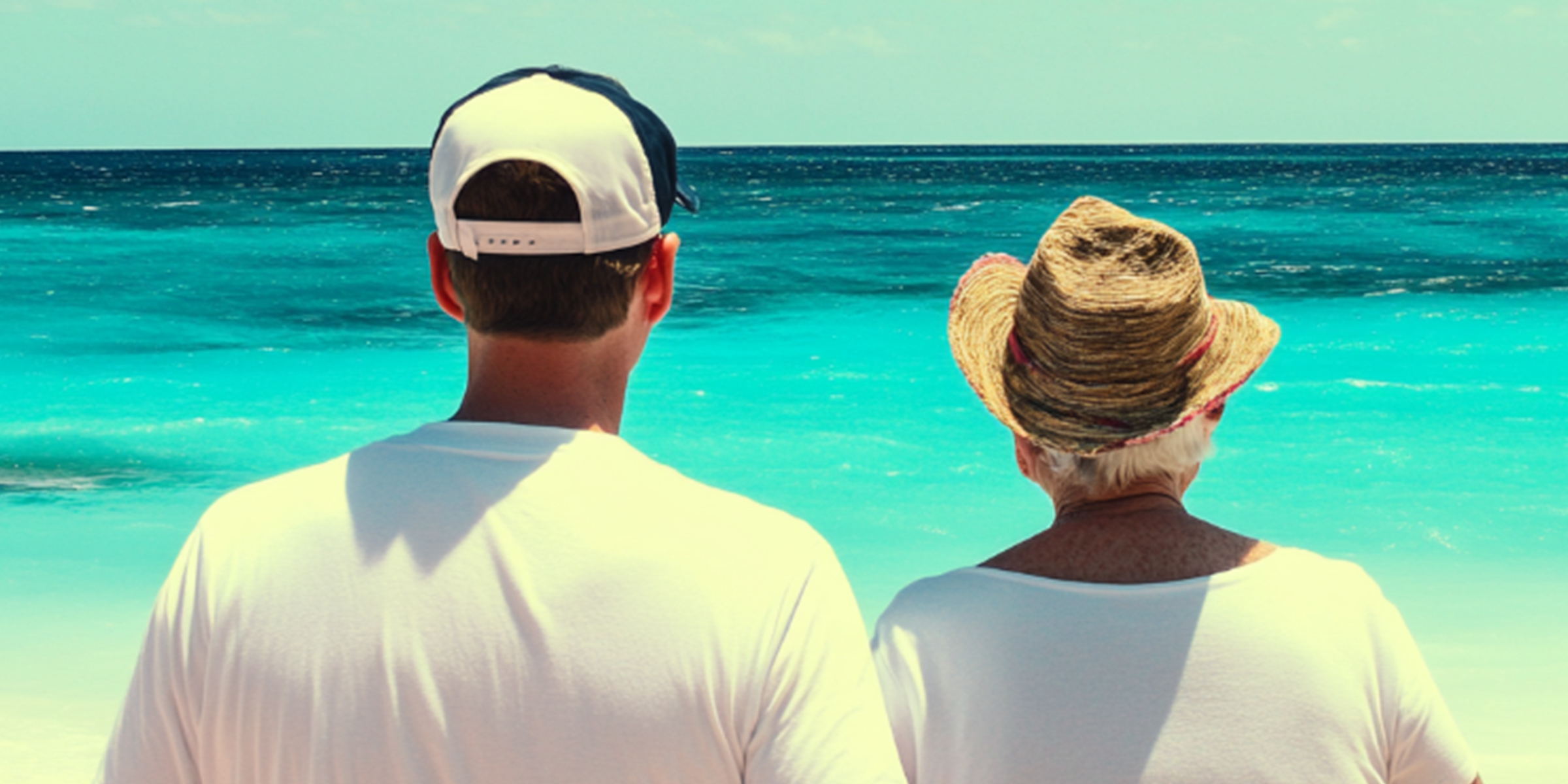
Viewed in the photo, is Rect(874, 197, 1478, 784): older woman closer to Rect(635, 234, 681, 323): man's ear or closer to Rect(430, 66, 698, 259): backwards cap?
Rect(635, 234, 681, 323): man's ear

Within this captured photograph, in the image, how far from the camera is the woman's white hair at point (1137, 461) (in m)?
1.65

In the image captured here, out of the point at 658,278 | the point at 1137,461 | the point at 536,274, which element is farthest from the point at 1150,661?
the point at 536,274

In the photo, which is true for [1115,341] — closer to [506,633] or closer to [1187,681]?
[1187,681]

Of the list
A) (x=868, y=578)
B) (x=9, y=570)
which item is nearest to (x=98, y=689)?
(x=9, y=570)

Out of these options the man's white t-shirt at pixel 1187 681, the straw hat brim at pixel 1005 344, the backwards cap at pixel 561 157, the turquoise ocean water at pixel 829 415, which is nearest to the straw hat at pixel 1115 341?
the straw hat brim at pixel 1005 344

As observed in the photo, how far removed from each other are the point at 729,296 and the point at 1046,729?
18611 mm

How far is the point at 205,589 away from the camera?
3.82 ft

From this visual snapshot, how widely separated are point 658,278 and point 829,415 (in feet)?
34.3

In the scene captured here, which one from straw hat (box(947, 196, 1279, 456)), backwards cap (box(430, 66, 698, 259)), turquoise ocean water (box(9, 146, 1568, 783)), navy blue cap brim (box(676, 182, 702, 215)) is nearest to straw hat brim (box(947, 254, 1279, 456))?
straw hat (box(947, 196, 1279, 456))

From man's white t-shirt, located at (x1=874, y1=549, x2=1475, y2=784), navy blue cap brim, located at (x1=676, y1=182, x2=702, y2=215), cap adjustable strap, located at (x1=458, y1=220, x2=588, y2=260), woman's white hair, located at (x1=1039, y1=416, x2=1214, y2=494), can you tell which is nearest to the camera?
cap adjustable strap, located at (x1=458, y1=220, x2=588, y2=260)

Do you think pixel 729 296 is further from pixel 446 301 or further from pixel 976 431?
pixel 446 301

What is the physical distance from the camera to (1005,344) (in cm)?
186

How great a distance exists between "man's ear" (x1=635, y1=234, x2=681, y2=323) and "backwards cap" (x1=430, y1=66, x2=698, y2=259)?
0.09 feet

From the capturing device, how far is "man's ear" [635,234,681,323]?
1.29 m
